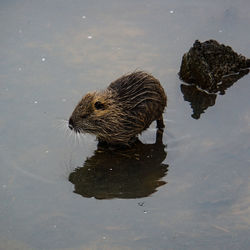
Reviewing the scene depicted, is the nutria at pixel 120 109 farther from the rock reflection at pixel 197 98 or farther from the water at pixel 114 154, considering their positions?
the rock reflection at pixel 197 98

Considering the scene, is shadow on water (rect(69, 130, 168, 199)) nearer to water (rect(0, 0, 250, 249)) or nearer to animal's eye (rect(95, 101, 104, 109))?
water (rect(0, 0, 250, 249))

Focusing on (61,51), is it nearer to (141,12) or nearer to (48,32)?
(48,32)

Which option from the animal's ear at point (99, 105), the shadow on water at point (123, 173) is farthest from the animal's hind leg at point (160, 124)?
the animal's ear at point (99, 105)

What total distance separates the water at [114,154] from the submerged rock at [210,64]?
176 millimetres

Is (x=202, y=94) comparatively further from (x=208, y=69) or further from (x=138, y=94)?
(x=138, y=94)

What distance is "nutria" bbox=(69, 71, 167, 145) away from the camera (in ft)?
17.6

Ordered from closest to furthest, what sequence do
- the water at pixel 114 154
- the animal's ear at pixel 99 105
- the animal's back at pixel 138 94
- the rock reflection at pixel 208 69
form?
1. the water at pixel 114 154
2. the animal's ear at pixel 99 105
3. the animal's back at pixel 138 94
4. the rock reflection at pixel 208 69

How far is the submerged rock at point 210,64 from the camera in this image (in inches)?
252

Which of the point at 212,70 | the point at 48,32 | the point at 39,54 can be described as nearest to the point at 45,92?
the point at 39,54

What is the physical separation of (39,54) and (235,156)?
2.71m

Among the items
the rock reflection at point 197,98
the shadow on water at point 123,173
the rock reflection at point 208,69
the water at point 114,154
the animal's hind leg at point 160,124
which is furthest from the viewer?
the rock reflection at point 208,69

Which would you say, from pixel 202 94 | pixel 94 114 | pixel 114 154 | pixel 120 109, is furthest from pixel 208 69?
pixel 94 114

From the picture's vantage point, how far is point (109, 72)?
6.52m

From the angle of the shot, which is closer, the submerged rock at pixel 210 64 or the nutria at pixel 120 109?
the nutria at pixel 120 109
